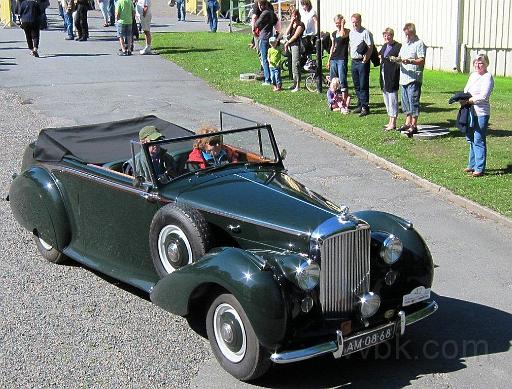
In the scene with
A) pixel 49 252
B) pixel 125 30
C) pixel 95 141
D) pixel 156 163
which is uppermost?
pixel 125 30

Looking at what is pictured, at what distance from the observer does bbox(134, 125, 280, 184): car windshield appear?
720cm

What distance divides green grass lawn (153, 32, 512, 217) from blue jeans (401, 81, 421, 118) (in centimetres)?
49

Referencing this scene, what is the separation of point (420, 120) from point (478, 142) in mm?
3799

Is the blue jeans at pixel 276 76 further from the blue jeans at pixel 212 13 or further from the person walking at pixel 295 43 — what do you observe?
the blue jeans at pixel 212 13

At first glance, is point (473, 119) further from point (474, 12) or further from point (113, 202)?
point (474, 12)

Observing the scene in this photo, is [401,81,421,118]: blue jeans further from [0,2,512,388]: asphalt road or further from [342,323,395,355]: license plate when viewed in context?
[342,323,395,355]: license plate

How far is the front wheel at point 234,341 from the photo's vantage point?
5.83 metres

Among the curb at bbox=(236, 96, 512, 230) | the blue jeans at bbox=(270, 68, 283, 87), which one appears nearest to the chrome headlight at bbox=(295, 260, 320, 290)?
the curb at bbox=(236, 96, 512, 230)

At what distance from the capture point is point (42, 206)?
8.15 m

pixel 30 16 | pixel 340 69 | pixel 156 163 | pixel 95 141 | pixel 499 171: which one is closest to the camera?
pixel 156 163

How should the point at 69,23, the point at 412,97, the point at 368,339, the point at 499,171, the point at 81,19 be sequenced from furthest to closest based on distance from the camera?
1. the point at 69,23
2. the point at 81,19
3. the point at 412,97
4. the point at 499,171
5. the point at 368,339

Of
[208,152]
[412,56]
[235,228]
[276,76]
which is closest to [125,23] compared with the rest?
[276,76]

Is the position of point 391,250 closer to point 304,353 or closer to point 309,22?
point 304,353

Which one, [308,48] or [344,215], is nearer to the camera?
[344,215]
